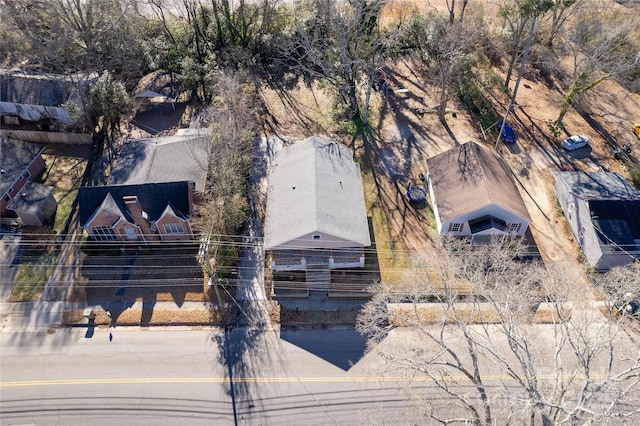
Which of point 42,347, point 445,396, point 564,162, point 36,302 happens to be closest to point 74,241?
point 36,302

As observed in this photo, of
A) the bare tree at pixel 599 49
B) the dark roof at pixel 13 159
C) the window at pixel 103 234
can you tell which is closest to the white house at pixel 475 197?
the bare tree at pixel 599 49

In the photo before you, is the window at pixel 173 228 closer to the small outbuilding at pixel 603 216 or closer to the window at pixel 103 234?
the window at pixel 103 234

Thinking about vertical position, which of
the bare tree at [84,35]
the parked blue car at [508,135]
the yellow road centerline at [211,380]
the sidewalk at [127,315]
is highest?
the bare tree at [84,35]

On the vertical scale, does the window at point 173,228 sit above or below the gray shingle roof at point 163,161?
below

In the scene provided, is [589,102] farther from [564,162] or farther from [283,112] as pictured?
[283,112]

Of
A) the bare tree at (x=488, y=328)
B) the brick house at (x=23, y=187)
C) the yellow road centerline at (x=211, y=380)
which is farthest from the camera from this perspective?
the brick house at (x=23, y=187)

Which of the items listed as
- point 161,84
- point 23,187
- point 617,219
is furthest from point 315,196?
point 161,84
